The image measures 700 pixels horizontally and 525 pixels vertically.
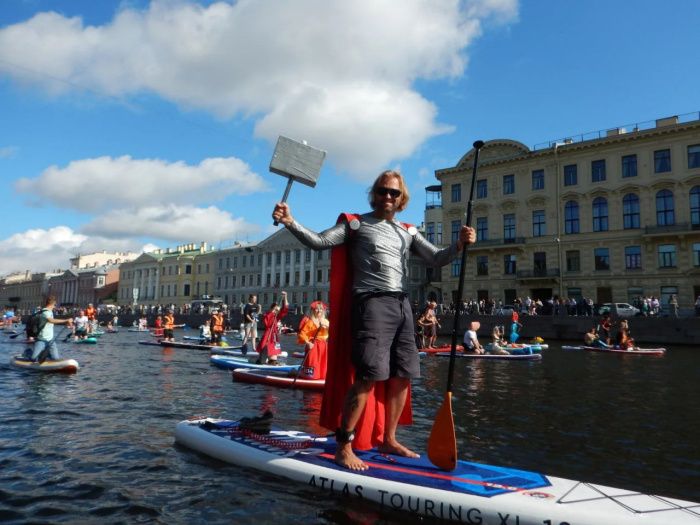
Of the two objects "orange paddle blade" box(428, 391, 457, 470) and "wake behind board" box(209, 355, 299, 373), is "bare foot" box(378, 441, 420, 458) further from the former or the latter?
"wake behind board" box(209, 355, 299, 373)

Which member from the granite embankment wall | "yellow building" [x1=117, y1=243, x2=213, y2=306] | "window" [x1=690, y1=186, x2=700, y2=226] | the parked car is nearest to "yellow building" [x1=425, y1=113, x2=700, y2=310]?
"window" [x1=690, y1=186, x2=700, y2=226]

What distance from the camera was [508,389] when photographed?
11.4 metres

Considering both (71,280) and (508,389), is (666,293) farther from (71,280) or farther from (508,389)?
(71,280)

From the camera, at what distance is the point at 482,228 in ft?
169

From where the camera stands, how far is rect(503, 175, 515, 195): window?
49.9 metres

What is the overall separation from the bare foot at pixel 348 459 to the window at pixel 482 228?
48.6m

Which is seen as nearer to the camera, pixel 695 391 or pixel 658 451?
pixel 658 451

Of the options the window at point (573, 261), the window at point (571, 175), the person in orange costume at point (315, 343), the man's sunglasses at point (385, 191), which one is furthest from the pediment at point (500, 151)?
the man's sunglasses at point (385, 191)

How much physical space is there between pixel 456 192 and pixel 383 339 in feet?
169

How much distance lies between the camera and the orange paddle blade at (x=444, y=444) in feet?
13.3

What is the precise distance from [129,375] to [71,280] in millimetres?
127275

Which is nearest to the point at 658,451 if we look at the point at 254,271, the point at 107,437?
the point at 107,437

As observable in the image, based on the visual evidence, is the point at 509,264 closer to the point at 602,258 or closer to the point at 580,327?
the point at 602,258

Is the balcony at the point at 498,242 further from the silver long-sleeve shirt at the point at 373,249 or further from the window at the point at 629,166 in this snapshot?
the silver long-sleeve shirt at the point at 373,249
